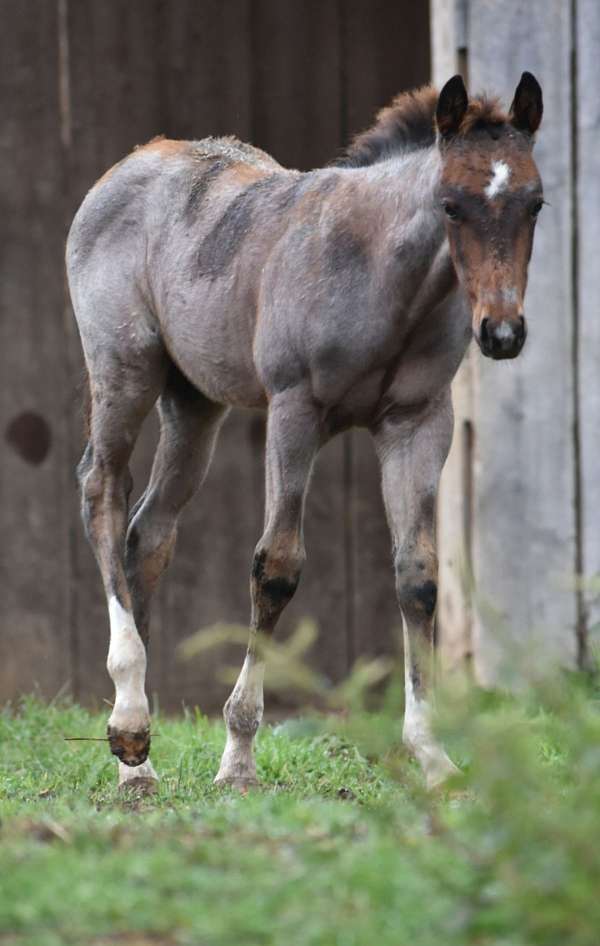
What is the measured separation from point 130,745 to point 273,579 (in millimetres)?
671

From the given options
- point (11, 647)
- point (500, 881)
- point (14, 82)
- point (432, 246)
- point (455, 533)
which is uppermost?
point (14, 82)

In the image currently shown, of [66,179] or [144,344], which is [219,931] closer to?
[144,344]

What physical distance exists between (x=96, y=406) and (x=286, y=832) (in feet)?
8.92

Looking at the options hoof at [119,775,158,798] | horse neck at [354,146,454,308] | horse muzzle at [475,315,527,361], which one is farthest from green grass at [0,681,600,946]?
horse neck at [354,146,454,308]

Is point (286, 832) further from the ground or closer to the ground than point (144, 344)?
closer to the ground

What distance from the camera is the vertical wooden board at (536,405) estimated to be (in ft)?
22.2

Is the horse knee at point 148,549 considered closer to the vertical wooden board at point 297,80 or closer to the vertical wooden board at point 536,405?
the vertical wooden board at point 536,405

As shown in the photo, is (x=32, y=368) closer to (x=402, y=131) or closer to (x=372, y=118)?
(x=372, y=118)

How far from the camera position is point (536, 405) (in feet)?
22.3

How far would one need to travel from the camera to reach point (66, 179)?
775 cm

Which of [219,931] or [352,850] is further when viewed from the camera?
[352,850]

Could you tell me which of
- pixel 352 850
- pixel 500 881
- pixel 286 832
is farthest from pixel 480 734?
pixel 286 832

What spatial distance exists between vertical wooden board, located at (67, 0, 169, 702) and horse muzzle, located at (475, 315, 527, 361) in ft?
12.2

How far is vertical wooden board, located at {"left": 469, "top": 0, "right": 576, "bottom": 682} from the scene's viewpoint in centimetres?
677
